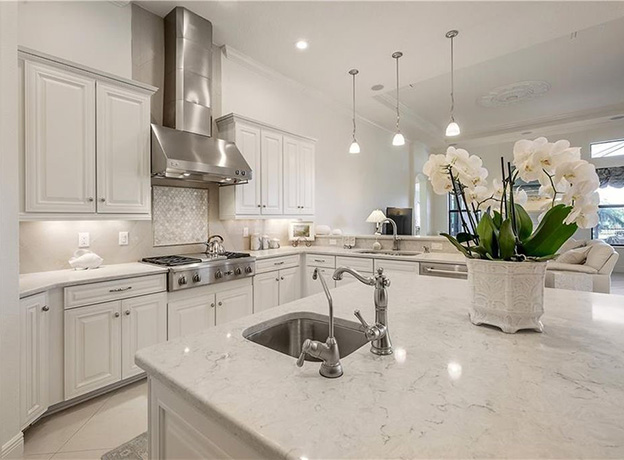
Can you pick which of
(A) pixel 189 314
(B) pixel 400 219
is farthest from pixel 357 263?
(B) pixel 400 219

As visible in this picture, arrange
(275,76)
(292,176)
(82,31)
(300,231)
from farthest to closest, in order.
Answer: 1. (300,231)
2. (275,76)
3. (292,176)
4. (82,31)

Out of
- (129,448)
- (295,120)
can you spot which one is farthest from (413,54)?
(129,448)

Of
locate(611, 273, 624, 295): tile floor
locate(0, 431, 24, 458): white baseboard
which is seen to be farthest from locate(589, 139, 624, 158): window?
locate(0, 431, 24, 458): white baseboard

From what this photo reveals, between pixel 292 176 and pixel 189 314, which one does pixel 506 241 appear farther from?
pixel 292 176

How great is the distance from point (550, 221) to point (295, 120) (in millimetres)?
4258

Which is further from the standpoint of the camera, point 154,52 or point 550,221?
point 154,52

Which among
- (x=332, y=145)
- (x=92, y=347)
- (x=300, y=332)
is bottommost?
(x=92, y=347)

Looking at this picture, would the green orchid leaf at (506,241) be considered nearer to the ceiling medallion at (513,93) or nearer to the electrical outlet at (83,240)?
the electrical outlet at (83,240)

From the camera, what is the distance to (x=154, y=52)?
3.13 m

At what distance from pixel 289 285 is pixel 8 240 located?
2.60 m

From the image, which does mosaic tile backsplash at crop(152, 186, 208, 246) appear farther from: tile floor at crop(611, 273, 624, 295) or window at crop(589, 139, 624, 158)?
→ window at crop(589, 139, 624, 158)

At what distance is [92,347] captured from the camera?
2162mm

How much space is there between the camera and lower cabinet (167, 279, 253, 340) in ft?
8.63

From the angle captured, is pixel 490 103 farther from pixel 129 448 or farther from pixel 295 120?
pixel 129 448
